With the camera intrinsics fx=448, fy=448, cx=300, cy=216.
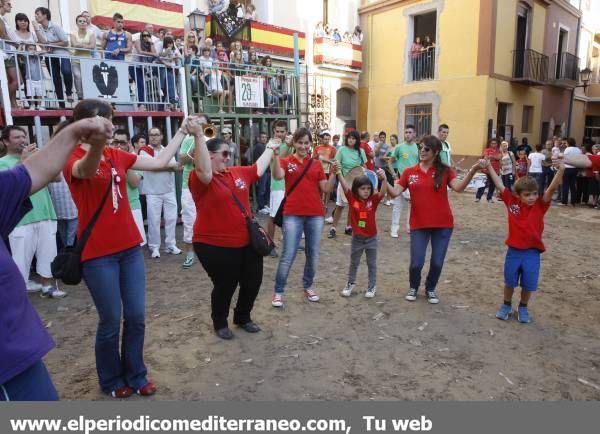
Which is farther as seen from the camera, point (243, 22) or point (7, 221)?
point (243, 22)

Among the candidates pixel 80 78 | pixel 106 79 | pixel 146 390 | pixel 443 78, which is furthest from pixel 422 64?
pixel 146 390

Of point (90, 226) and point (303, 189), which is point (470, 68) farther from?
point (90, 226)

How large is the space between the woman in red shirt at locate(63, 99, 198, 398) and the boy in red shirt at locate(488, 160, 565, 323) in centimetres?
324

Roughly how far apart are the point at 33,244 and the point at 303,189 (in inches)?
122

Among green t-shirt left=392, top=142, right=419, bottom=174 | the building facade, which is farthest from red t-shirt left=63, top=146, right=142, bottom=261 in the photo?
the building facade

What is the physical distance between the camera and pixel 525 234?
4262 millimetres

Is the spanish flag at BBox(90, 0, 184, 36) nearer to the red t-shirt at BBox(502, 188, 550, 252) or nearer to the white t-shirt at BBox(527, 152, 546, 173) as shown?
the white t-shirt at BBox(527, 152, 546, 173)

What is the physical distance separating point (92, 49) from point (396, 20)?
13.6 meters

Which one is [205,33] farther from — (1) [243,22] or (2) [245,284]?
(2) [245,284]

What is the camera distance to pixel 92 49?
789cm

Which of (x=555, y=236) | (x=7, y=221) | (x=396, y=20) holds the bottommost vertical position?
(x=555, y=236)

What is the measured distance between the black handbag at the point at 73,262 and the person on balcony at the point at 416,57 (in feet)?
56.5

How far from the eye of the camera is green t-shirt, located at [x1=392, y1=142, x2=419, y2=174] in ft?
26.9

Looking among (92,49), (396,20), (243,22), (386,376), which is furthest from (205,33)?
(386,376)
